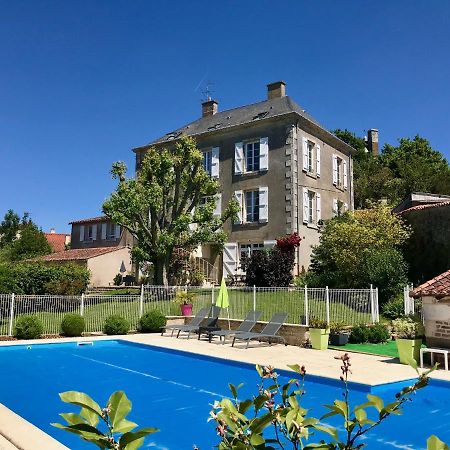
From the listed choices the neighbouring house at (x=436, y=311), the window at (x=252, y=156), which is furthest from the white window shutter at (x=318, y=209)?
the neighbouring house at (x=436, y=311)

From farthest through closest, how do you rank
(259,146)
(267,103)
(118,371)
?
(267,103)
(259,146)
(118,371)

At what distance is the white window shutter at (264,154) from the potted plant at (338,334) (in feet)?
47.9

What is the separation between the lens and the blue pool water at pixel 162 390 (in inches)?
307

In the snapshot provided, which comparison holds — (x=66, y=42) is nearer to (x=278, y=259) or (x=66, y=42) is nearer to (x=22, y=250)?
(x=278, y=259)

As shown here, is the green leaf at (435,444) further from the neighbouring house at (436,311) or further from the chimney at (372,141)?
the chimney at (372,141)

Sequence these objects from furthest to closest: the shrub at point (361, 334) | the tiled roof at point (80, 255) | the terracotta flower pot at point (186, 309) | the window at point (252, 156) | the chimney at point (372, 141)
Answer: the chimney at point (372, 141), the tiled roof at point (80, 255), the window at point (252, 156), the terracotta flower pot at point (186, 309), the shrub at point (361, 334)

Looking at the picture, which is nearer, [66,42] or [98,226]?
[66,42]

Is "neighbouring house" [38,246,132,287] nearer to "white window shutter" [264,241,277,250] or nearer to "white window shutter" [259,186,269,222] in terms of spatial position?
"white window shutter" [259,186,269,222]

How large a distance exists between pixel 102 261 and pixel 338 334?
22.9 meters

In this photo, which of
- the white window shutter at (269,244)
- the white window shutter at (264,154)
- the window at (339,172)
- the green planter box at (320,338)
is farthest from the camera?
the window at (339,172)

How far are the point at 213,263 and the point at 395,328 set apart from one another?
1625 centimetres

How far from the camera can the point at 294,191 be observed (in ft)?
90.9

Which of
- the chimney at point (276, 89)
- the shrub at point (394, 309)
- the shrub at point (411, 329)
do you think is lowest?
the shrub at point (411, 329)

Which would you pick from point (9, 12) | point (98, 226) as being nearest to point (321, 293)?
point (9, 12)
